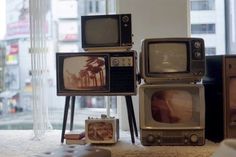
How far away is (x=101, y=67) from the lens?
8.34 feet

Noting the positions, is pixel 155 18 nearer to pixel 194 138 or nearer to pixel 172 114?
pixel 172 114

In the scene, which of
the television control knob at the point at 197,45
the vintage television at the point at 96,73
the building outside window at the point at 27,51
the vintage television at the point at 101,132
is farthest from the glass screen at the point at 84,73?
the building outside window at the point at 27,51

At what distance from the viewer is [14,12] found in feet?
11.1

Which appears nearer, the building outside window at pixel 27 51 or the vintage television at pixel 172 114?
the vintage television at pixel 172 114

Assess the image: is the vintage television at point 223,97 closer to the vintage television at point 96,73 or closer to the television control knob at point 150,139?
the television control knob at point 150,139

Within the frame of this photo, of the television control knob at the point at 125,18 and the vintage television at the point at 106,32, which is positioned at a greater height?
the television control knob at the point at 125,18

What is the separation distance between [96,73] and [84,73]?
0.09 m

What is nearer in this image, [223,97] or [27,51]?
[223,97]

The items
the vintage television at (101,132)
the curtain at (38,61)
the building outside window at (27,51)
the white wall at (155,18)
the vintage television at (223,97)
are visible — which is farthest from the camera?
the building outside window at (27,51)

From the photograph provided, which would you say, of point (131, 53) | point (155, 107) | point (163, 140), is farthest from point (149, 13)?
point (163, 140)

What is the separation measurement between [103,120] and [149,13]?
1.16 m

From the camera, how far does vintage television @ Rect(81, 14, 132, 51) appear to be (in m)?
2.58

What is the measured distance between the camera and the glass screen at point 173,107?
98.7 inches

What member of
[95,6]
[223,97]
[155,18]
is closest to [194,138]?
[223,97]
